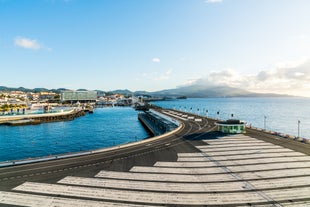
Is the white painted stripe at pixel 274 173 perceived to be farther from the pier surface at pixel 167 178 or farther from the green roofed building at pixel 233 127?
the green roofed building at pixel 233 127

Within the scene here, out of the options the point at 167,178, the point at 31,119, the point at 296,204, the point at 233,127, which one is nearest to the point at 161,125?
the point at 233,127

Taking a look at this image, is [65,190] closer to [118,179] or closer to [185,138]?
[118,179]

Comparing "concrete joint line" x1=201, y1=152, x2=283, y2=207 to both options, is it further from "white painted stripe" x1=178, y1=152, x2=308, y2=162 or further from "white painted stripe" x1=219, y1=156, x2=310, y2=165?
"white painted stripe" x1=219, y1=156, x2=310, y2=165

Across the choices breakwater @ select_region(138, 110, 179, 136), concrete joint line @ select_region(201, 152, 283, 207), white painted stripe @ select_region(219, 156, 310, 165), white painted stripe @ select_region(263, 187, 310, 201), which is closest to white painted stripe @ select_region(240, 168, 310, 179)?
concrete joint line @ select_region(201, 152, 283, 207)

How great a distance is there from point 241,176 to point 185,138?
18.1 meters

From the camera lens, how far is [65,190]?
1866 centimetres

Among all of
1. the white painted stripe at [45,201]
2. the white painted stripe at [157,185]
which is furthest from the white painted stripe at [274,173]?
the white painted stripe at [45,201]

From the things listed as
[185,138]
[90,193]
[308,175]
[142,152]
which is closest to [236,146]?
[185,138]

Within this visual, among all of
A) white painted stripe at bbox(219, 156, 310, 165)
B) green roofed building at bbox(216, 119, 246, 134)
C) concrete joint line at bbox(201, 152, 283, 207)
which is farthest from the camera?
green roofed building at bbox(216, 119, 246, 134)

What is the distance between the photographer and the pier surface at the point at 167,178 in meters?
17.2

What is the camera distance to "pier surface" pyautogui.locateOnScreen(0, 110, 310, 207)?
1716 centimetres

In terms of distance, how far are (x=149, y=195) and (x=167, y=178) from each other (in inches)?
145

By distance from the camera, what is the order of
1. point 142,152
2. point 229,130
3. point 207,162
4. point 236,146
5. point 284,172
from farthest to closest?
point 229,130 < point 236,146 < point 142,152 < point 207,162 < point 284,172

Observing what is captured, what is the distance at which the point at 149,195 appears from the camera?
58.5 ft
